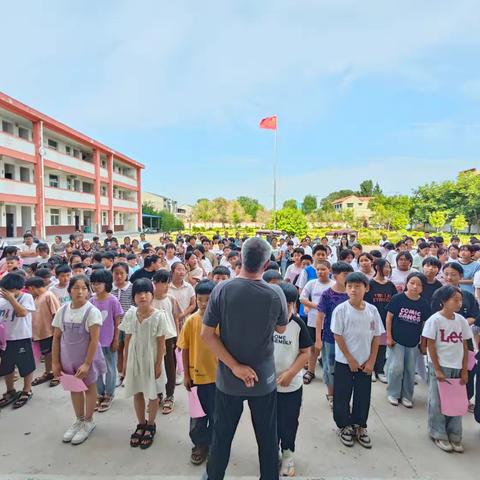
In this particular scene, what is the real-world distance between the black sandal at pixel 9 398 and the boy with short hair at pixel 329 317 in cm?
343

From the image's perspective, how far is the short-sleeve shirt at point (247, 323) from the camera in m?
1.92

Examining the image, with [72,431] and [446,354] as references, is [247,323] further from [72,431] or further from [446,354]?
[72,431]

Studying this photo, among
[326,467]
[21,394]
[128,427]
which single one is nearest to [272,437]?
[326,467]

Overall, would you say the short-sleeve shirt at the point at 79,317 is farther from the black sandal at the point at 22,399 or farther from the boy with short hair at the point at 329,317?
the boy with short hair at the point at 329,317

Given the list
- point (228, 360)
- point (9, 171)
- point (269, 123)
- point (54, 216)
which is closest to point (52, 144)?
point (9, 171)

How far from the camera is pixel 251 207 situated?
77562 mm

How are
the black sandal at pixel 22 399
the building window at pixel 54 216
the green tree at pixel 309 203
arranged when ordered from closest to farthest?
the black sandal at pixel 22 399 < the building window at pixel 54 216 < the green tree at pixel 309 203

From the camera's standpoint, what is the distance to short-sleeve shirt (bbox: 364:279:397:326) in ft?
13.9

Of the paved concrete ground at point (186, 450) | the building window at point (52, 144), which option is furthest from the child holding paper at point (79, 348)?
the building window at point (52, 144)

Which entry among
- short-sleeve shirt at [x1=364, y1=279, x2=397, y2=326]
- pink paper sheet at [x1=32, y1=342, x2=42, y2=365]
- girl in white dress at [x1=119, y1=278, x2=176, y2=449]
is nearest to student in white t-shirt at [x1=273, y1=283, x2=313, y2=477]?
girl in white dress at [x1=119, y1=278, x2=176, y2=449]

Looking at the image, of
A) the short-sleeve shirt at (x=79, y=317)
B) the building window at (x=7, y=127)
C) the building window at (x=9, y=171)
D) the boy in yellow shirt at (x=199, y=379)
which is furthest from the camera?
the building window at (x=9, y=171)

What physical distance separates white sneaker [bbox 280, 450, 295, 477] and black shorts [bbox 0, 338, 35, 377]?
299 centimetres

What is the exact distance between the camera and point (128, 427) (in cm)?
323

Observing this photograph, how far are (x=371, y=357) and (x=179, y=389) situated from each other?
2.33 m
